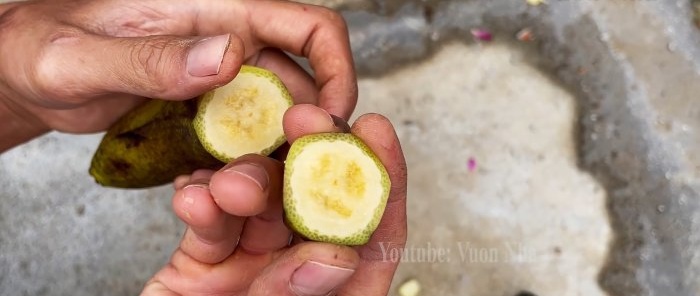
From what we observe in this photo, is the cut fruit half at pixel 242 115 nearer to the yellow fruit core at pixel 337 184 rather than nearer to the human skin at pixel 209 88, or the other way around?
the human skin at pixel 209 88

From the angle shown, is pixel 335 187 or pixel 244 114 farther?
pixel 244 114

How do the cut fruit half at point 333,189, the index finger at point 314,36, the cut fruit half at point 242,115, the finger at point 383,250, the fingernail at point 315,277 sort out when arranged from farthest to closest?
the index finger at point 314,36 → the cut fruit half at point 242,115 → the finger at point 383,250 → the cut fruit half at point 333,189 → the fingernail at point 315,277

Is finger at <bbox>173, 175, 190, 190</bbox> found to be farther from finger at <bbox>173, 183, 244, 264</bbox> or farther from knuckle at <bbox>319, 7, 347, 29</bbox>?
knuckle at <bbox>319, 7, 347, 29</bbox>

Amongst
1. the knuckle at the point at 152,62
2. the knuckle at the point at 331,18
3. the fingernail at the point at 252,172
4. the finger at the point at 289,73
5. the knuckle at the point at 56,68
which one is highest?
the knuckle at the point at 152,62

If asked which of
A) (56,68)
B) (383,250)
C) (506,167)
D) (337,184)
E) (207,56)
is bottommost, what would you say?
(506,167)

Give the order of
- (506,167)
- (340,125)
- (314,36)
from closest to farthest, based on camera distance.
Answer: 1. (340,125)
2. (314,36)
3. (506,167)

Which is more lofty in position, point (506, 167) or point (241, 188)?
point (241, 188)

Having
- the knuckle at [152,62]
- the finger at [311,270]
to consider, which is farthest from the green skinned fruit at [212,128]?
the finger at [311,270]

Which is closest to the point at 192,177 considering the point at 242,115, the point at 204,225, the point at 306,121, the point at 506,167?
the point at 242,115

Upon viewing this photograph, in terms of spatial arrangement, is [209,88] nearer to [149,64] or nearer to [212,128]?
[149,64]
